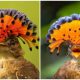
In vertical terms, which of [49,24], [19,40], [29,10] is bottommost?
[19,40]

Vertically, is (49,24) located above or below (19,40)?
above

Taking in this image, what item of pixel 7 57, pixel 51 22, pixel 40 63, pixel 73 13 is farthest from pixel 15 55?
pixel 73 13

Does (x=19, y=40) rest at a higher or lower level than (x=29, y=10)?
lower

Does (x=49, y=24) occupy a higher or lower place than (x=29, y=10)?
Answer: lower
